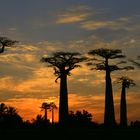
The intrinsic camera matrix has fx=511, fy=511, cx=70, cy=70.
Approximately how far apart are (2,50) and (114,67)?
11.2m

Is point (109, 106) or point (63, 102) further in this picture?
point (109, 106)

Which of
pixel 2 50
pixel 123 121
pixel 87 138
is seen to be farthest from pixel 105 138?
pixel 123 121

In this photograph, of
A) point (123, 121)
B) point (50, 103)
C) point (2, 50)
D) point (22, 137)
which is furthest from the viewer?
point (50, 103)

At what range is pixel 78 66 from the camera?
45.6m

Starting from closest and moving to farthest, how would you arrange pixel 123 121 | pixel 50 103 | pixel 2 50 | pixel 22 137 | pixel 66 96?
pixel 22 137
pixel 2 50
pixel 66 96
pixel 123 121
pixel 50 103

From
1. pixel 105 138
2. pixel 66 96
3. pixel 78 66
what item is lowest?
pixel 105 138

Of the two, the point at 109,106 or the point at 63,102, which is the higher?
the point at 63,102

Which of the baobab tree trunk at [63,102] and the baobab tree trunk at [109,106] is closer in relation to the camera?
the baobab tree trunk at [63,102]

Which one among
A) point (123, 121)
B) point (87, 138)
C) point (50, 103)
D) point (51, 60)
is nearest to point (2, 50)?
point (51, 60)

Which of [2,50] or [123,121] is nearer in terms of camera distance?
[2,50]

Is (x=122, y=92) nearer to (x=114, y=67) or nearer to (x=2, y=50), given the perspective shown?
(x=114, y=67)

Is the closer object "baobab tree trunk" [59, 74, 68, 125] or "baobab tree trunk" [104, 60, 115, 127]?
"baobab tree trunk" [59, 74, 68, 125]

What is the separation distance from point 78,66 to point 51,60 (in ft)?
8.13

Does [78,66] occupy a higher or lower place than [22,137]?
higher
